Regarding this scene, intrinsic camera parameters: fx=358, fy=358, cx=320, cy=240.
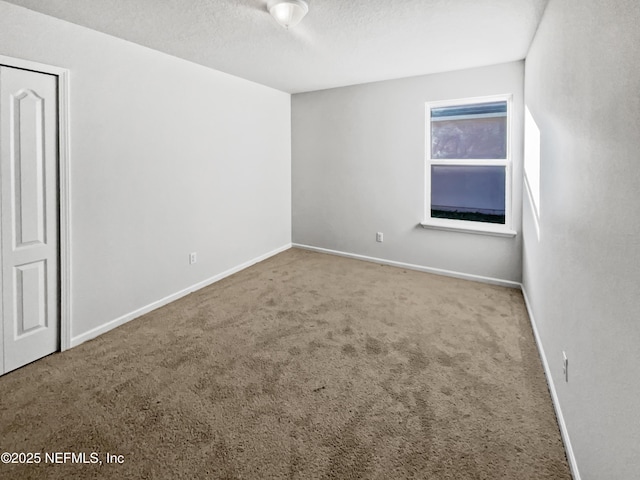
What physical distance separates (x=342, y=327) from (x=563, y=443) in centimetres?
164

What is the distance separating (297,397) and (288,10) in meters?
2.42

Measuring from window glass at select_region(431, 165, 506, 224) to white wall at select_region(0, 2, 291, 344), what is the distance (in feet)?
7.61

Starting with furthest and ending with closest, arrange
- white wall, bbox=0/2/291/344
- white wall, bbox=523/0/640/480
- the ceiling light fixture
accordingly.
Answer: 1. white wall, bbox=0/2/291/344
2. the ceiling light fixture
3. white wall, bbox=523/0/640/480

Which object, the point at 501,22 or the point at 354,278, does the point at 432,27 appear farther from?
the point at 354,278

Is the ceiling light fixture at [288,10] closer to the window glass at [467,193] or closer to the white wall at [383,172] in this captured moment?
the white wall at [383,172]

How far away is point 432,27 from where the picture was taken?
275 centimetres

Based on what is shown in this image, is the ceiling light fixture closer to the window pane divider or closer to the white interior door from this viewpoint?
the white interior door

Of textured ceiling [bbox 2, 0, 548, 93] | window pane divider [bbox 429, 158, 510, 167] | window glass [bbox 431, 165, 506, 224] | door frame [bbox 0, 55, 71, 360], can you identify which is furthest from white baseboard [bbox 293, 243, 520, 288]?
door frame [bbox 0, 55, 71, 360]

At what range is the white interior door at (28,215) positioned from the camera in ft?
7.54

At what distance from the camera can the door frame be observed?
8.24 ft

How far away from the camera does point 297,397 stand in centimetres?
210

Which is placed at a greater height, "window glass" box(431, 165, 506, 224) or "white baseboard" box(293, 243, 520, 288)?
"window glass" box(431, 165, 506, 224)

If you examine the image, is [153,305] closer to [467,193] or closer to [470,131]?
[467,193]

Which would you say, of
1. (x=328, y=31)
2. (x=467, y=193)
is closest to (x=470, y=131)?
(x=467, y=193)
